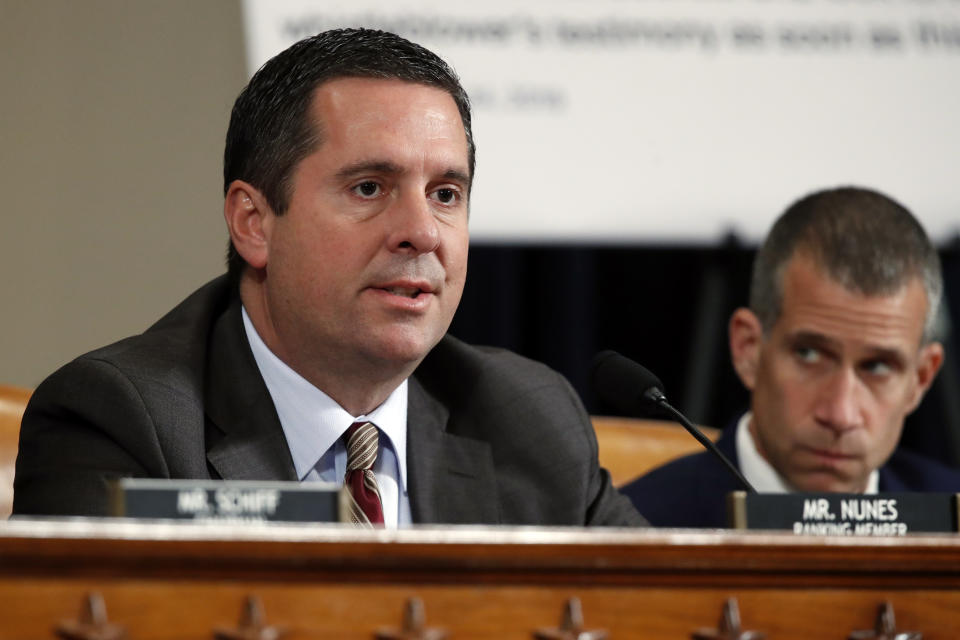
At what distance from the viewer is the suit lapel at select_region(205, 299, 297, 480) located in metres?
1.80

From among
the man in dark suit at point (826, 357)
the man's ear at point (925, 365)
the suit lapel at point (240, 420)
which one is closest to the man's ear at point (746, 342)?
the man in dark suit at point (826, 357)

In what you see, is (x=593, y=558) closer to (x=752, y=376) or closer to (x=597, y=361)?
(x=597, y=361)

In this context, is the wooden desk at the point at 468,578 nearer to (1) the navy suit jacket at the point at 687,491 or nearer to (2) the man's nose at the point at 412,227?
(2) the man's nose at the point at 412,227

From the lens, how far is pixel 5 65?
12.0 feet

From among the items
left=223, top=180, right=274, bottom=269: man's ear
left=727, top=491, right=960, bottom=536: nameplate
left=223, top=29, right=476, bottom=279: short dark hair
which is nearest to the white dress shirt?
left=223, top=180, right=274, bottom=269: man's ear

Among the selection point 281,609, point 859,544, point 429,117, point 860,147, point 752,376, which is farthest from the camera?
point 860,147

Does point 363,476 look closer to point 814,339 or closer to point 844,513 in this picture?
point 844,513

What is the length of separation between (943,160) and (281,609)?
111 inches

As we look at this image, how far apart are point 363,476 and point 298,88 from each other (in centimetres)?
59

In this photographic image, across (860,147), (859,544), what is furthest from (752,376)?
(859,544)

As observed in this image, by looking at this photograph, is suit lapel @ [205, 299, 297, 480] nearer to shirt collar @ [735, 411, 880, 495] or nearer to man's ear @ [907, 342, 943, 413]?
shirt collar @ [735, 411, 880, 495]

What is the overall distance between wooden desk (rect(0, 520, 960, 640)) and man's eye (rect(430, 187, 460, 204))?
0.94 m

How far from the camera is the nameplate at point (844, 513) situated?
1415mm

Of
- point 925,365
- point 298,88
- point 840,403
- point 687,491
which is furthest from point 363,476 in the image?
point 925,365
